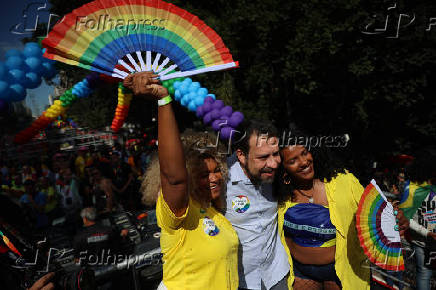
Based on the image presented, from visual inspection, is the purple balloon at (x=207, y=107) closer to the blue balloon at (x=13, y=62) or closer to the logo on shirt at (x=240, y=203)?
the logo on shirt at (x=240, y=203)

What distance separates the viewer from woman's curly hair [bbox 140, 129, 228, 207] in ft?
6.32

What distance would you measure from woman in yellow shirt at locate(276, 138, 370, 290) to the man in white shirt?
15cm

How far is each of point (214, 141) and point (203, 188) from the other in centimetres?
48

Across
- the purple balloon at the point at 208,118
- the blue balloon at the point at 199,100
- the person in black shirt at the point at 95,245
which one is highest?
the blue balloon at the point at 199,100

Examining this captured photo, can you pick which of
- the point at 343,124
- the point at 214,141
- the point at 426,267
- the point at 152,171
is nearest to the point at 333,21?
the point at 343,124

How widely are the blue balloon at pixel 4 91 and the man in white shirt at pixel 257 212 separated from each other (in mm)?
5081

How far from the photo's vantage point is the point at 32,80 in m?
A: 5.63

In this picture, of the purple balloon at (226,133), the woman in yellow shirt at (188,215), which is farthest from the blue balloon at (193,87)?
the woman in yellow shirt at (188,215)

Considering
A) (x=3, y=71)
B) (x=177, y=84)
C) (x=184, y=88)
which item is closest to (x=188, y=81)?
(x=184, y=88)

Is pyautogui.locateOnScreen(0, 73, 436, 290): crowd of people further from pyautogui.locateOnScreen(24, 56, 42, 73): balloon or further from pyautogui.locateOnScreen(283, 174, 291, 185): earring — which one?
pyautogui.locateOnScreen(24, 56, 42, 73): balloon

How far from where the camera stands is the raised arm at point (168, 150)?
54.1 inches

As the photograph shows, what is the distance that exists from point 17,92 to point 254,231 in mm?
5615

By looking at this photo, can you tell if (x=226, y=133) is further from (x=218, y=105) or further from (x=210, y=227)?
(x=210, y=227)

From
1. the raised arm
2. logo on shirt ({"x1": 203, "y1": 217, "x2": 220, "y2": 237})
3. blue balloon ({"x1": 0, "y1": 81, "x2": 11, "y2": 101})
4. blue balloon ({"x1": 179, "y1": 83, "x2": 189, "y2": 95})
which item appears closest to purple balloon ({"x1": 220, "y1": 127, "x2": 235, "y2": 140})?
logo on shirt ({"x1": 203, "y1": 217, "x2": 220, "y2": 237})
